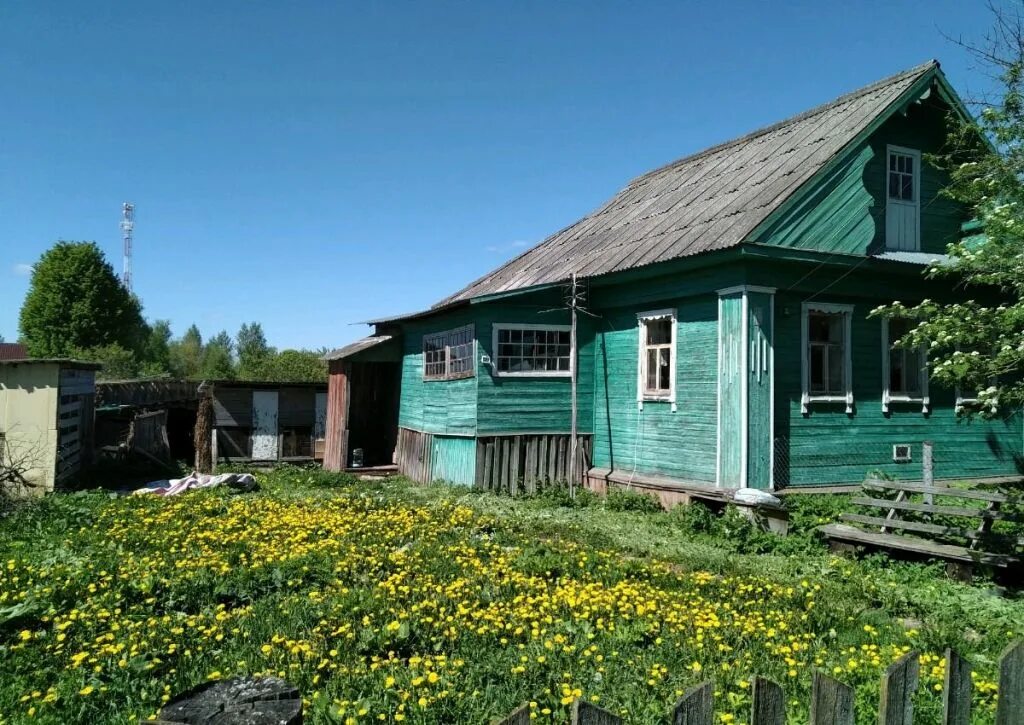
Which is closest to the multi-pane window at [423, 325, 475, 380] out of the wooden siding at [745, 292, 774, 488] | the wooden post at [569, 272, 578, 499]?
the wooden post at [569, 272, 578, 499]

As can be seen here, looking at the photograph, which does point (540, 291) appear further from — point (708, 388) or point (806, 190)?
point (806, 190)

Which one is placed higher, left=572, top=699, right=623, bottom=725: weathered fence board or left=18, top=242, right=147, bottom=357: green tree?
left=18, top=242, right=147, bottom=357: green tree

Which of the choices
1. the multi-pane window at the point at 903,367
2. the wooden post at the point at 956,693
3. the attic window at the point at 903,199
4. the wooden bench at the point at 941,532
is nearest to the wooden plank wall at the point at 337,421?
the wooden bench at the point at 941,532

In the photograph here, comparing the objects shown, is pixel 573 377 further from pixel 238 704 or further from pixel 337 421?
pixel 238 704

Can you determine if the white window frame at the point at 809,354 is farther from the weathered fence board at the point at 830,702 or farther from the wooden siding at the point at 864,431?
the weathered fence board at the point at 830,702

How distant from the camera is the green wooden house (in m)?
11.5

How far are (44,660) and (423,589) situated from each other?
279 cm

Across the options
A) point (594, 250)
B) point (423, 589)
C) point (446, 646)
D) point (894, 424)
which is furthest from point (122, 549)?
point (894, 424)

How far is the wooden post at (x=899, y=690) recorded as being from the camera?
2.29 meters

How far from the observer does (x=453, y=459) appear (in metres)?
14.7

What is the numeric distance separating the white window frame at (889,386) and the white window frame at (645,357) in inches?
147

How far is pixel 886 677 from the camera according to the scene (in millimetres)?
2279

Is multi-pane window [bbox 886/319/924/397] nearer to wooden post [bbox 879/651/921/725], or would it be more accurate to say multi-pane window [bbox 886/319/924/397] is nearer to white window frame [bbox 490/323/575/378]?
white window frame [bbox 490/323/575/378]

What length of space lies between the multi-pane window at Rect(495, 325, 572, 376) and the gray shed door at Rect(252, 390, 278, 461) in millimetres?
8788
